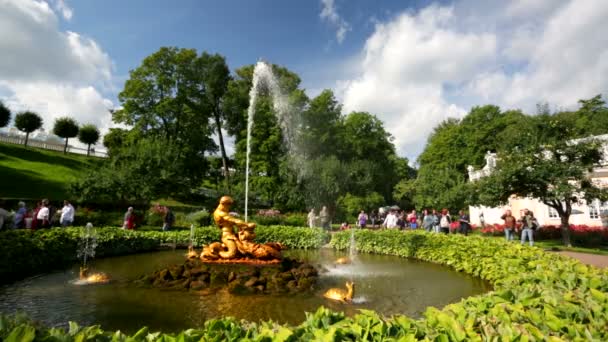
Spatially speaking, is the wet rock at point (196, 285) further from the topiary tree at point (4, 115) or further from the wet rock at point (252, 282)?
the topiary tree at point (4, 115)

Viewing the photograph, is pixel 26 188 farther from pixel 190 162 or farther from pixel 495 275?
pixel 495 275

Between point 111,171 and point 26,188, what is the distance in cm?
1199

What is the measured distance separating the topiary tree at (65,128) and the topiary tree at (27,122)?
2503 millimetres

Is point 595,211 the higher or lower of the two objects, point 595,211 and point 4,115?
the lower

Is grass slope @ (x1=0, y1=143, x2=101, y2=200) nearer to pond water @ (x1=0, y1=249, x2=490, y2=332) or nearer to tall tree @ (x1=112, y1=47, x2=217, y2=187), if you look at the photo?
tall tree @ (x1=112, y1=47, x2=217, y2=187)

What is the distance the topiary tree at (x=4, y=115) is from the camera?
4266 centimetres

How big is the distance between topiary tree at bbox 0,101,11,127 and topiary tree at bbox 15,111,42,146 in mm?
1129

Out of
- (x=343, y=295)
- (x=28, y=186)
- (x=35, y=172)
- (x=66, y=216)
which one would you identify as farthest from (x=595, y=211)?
(x=35, y=172)

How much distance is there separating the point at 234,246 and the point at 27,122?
49570 mm

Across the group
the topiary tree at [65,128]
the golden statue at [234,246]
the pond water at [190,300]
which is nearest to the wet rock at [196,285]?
the pond water at [190,300]

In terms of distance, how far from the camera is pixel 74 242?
517 inches

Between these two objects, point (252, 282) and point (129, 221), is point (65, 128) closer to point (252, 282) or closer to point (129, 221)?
point (129, 221)

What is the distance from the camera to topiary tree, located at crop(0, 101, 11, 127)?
42656 mm

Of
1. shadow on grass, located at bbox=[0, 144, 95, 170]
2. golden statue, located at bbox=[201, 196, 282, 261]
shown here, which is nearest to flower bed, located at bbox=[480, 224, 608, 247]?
golden statue, located at bbox=[201, 196, 282, 261]
